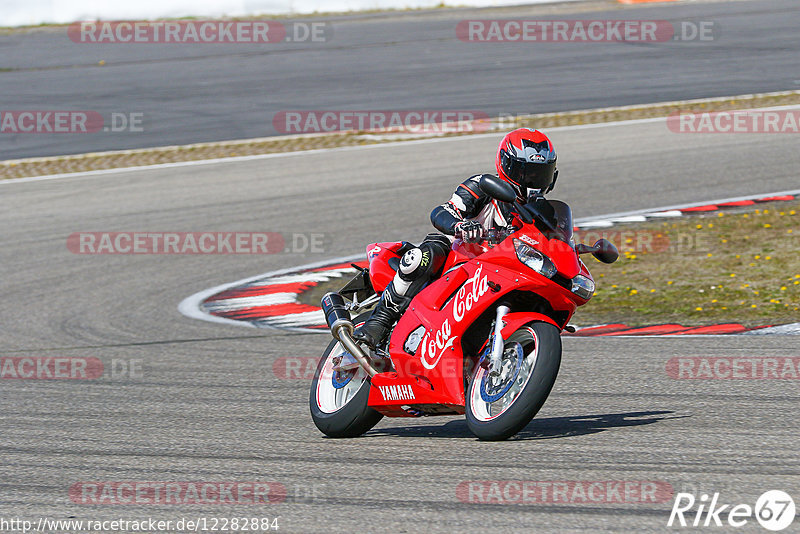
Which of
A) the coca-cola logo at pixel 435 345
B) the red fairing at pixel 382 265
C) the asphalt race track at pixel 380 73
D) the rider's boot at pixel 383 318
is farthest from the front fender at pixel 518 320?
the asphalt race track at pixel 380 73

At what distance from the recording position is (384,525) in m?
4.54

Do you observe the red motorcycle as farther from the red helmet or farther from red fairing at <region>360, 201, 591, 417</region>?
A: the red helmet

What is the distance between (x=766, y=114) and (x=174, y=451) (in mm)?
13999

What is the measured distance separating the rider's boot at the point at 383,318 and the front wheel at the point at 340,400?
0.20 meters

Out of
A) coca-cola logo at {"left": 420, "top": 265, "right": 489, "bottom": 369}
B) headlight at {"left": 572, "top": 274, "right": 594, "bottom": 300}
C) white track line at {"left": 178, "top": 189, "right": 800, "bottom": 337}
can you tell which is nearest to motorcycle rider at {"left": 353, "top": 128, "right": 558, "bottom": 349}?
coca-cola logo at {"left": 420, "top": 265, "right": 489, "bottom": 369}

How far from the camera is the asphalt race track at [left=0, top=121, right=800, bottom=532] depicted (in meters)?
4.88

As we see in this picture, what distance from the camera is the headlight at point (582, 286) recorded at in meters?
5.56

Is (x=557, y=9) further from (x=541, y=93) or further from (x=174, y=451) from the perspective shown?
(x=174, y=451)

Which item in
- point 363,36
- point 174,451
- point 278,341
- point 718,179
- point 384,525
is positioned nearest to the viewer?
point 384,525

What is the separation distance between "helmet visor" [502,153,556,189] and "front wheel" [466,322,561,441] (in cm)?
77

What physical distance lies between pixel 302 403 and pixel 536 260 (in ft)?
7.68

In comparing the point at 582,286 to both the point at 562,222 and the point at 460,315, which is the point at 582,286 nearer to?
the point at 562,222

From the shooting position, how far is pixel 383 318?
625 centimetres

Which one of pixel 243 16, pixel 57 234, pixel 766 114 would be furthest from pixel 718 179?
pixel 243 16
